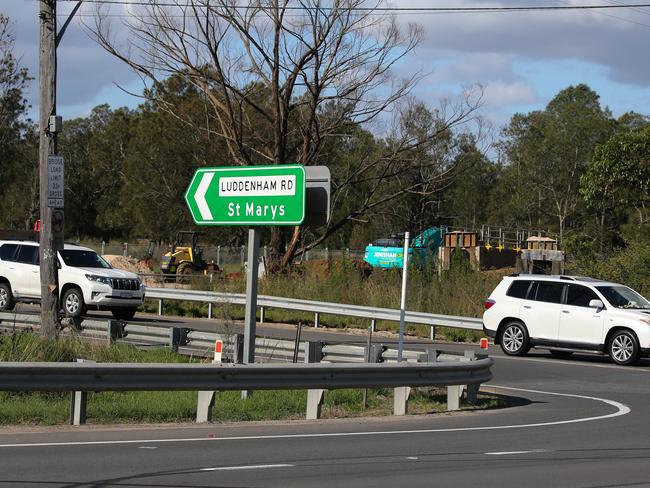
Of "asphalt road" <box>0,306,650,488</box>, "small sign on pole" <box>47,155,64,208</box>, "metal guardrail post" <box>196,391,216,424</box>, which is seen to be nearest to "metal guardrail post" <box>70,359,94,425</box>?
"asphalt road" <box>0,306,650,488</box>

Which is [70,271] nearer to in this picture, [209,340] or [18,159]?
[209,340]

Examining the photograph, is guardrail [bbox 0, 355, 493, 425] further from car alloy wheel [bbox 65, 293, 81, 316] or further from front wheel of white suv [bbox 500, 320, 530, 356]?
car alloy wheel [bbox 65, 293, 81, 316]

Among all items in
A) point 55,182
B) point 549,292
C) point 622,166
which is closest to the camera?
point 55,182

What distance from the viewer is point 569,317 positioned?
2233 centimetres

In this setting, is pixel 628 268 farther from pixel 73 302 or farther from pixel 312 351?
pixel 312 351

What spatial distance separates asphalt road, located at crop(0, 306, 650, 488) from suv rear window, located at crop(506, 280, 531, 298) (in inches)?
339

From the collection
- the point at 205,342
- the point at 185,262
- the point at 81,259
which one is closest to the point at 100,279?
the point at 81,259

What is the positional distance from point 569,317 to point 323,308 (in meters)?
9.00

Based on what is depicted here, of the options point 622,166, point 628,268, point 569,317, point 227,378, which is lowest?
point 227,378

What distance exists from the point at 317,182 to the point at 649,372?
33.9 ft

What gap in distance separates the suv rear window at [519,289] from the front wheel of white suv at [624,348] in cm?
229

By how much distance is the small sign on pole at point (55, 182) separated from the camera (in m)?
17.5

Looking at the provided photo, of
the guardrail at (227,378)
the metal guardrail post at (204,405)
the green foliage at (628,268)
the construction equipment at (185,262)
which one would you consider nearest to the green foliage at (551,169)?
the construction equipment at (185,262)

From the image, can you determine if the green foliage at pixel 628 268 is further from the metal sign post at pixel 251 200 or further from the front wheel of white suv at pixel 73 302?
the metal sign post at pixel 251 200
